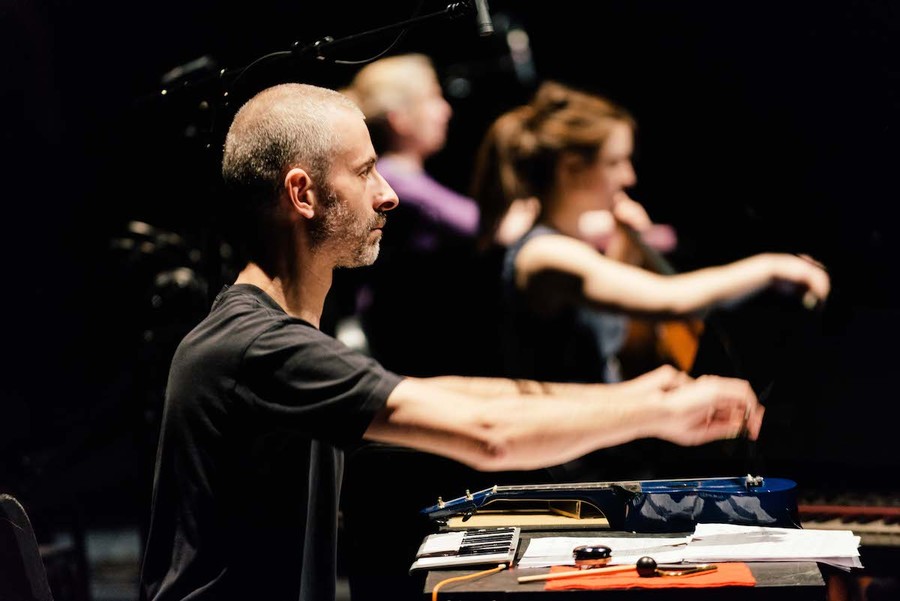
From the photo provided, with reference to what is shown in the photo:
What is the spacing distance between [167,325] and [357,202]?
81.9 inches

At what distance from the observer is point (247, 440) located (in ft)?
5.63

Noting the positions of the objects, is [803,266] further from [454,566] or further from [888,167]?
[454,566]

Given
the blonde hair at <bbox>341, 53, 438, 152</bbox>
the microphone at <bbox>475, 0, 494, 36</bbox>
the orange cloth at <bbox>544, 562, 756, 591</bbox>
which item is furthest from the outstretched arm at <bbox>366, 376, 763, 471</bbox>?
the blonde hair at <bbox>341, 53, 438, 152</bbox>

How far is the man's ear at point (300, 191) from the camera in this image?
1865mm

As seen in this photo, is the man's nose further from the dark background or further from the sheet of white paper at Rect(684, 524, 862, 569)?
the sheet of white paper at Rect(684, 524, 862, 569)

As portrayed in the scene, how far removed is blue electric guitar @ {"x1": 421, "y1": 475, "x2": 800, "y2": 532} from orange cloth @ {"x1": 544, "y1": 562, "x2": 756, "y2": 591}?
34cm

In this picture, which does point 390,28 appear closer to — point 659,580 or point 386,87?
point 659,580

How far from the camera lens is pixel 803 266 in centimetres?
316

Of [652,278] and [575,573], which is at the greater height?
[575,573]

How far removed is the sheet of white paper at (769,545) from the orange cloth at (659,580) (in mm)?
75

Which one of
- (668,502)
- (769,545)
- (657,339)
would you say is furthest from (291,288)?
(657,339)

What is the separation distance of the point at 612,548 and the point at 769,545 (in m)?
0.31

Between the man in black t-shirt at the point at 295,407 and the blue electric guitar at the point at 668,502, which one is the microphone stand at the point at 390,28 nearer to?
the man in black t-shirt at the point at 295,407

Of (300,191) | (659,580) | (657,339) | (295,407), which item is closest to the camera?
(295,407)
